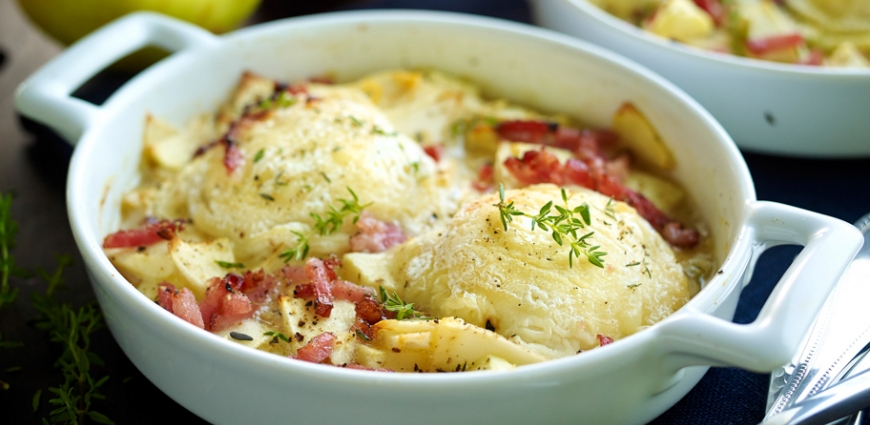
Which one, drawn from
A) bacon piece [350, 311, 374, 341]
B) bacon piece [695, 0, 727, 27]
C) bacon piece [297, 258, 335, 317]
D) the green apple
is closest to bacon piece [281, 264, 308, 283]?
bacon piece [297, 258, 335, 317]

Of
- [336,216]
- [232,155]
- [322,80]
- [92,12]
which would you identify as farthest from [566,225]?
[92,12]

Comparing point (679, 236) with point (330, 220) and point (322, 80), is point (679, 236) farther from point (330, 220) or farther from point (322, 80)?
point (322, 80)

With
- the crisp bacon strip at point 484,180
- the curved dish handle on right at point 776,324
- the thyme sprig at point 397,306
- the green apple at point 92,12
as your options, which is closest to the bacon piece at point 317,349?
the thyme sprig at point 397,306

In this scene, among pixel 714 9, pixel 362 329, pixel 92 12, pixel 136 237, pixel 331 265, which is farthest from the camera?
pixel 714 9

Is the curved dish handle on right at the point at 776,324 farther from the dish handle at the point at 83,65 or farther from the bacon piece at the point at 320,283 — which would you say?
the dish handle at the point at 83,65

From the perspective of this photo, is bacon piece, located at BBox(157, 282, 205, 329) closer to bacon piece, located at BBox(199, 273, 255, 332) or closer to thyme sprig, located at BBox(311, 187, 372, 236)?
bacon piece, located at BBox(199, 273, 255, 332)

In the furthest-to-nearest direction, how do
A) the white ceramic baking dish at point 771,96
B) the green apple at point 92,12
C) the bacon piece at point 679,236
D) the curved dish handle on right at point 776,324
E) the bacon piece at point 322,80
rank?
the green apple at point 92,12, the bacon piece at point 322,80, the white ceramic baking dish at point 771,96, the bacon piece at point 679,236, the curved dish handle on right at point 776,324

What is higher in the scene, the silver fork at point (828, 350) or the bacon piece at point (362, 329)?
the silver fork at point (828, 350)
